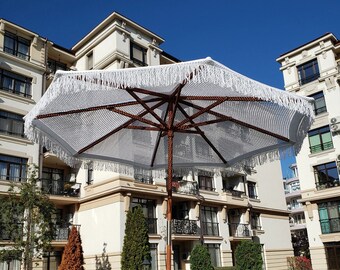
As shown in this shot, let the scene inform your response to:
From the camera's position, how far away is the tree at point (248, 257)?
2089cm

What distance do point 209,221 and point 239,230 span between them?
10.2ft

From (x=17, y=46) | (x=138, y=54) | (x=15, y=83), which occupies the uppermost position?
(x=138, y=54)

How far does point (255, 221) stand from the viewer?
1198 inches

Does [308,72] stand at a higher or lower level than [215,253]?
higher

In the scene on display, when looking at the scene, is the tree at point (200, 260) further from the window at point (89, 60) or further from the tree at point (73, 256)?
the window at point (89, 60)

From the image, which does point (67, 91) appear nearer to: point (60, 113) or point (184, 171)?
point (60, 113)

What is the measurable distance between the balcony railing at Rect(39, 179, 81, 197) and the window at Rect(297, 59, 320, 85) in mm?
17181

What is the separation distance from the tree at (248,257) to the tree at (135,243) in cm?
511

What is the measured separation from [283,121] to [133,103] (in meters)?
2.38

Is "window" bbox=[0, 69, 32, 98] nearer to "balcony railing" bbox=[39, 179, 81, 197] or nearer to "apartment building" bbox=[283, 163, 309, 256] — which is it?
"balcony railing" bbox=[39, 179, 81, 197]

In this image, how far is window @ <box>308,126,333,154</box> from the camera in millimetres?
26312

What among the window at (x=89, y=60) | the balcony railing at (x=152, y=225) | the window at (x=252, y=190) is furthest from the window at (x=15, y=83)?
the window at (x=252, y=190)

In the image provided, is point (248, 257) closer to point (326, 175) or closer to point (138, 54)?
point (326, 175)

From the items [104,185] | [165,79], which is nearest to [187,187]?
[104,185]
